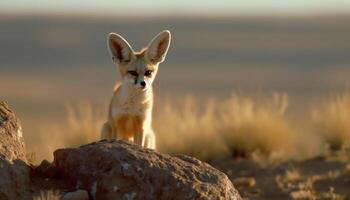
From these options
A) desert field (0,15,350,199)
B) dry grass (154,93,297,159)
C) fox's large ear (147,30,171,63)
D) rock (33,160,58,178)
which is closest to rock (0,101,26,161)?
rock (33,160,58,178)

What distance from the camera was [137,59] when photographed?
37.5 feet

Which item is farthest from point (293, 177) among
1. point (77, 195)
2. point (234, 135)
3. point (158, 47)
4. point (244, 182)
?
point (77, 195)

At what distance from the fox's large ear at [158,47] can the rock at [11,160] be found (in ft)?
8.09

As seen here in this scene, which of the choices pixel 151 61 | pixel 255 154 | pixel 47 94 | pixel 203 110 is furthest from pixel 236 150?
pixel 47 94

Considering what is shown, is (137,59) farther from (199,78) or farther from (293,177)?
(199,78)

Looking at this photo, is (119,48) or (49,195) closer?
(49,195)

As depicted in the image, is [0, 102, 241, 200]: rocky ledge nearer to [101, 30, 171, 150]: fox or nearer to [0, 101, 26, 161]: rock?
[0, 101, 26, 161]: rock

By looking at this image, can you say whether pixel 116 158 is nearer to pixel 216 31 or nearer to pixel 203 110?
pixel 203 110

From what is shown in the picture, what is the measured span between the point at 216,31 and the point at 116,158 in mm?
58755

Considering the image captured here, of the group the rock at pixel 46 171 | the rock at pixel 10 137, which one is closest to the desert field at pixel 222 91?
the rock at pixel 10 137

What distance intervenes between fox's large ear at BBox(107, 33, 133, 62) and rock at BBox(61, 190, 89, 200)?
301 centimetres

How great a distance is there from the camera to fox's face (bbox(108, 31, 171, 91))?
37.1 ft

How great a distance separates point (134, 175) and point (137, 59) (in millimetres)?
2845

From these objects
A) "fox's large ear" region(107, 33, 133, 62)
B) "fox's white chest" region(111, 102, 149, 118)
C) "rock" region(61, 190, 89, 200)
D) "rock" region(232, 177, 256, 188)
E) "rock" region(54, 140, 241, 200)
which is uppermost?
"fox's large ear" region(107, 33, 133, 62)
